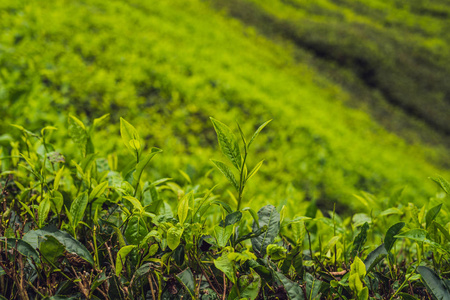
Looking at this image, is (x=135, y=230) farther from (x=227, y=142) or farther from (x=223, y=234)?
(x=227, y=142)

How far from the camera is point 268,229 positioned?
0.96m

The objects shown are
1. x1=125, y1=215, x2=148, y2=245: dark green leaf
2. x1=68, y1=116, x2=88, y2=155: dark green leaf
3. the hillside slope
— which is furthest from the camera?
the hillside slope

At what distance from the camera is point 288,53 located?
38.2 ft

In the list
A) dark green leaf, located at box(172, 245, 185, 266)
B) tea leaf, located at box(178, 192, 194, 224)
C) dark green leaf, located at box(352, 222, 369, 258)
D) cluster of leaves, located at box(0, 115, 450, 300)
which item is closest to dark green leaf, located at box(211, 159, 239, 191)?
cluster of leaves, located at box(0, 115, 450, 300)

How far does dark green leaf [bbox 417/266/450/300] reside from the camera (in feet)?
2.78

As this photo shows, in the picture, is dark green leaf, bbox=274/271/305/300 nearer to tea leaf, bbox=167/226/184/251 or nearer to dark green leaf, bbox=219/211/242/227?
dark green leaf, bbox=219/211/242/227

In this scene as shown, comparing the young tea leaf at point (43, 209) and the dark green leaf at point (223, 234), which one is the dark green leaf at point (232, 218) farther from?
the young tea leaf at point (43, 209)

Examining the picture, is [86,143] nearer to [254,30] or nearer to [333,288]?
[333,288]

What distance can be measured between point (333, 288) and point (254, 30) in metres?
12.1

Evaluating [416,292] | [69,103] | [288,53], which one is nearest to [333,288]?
[416,292]

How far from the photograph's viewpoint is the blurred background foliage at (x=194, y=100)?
10.9 ft

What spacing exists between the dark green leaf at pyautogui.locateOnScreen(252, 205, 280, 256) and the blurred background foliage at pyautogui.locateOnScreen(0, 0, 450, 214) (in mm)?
538

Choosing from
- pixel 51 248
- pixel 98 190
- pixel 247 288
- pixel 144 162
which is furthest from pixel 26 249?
pixel 247 288

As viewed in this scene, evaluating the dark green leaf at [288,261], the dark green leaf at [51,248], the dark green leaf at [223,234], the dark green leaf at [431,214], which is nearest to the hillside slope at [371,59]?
the dark green leaf at [431,214]
